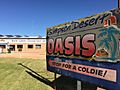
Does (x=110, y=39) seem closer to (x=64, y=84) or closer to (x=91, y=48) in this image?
(x=91, y=48)

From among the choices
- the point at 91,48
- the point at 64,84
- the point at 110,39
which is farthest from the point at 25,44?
the point at 110,39

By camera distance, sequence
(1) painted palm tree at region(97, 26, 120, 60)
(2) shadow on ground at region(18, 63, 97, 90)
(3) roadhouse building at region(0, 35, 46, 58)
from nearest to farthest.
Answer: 1. (1) painted palm tree at region(97, 26, 120, 60)
2. (2) shadow on ground at region(18, 63, 97, 90)
3. (3) roadhouse building at region(0, 35, 46, 58)

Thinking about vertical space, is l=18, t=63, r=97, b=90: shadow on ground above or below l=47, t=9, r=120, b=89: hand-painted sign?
below

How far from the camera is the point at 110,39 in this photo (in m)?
8.48

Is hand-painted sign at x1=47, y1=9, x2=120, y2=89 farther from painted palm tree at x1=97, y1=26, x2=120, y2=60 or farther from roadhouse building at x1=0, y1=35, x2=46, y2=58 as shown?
roadhouse building at x1=0, y1=35, x2=46, y2=58

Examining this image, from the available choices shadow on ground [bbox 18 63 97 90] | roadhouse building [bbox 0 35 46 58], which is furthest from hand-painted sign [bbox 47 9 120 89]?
roadhouse building [bbox 0 35 46 58]

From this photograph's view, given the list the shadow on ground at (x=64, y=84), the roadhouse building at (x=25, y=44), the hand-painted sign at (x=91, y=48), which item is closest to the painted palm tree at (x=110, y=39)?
the hand-painted sign at (x=91, y=48)

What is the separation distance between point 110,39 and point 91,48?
4.49 ft

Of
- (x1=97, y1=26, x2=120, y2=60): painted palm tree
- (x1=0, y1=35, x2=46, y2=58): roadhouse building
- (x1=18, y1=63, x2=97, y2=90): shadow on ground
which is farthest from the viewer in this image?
(x1=0, y1=35, x2=46, y2=58): roadhouse building

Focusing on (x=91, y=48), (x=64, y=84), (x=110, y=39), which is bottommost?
(x=64, y=84)

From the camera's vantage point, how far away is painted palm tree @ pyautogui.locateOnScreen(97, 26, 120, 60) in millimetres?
8258

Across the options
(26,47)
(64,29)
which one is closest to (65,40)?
(64,29)

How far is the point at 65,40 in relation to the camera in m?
12.0

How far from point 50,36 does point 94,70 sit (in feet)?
18.7
